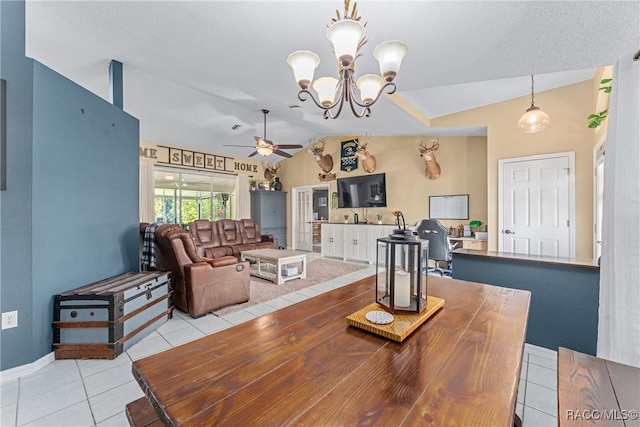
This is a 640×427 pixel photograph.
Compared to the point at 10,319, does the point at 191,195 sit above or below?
above

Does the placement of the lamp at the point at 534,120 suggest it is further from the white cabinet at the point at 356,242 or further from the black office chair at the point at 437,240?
the white cabinet at the point at 356,242

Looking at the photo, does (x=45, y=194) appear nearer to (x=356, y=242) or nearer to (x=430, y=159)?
(x=356, y=242)

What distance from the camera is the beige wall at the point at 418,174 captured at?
16.1 ft

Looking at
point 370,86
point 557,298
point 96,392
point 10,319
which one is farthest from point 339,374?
point 10,319

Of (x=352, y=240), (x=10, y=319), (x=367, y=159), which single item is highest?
(x=367, y=159)

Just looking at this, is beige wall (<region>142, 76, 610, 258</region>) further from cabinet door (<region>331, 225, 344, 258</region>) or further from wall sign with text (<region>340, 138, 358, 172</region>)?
cabinet door (<region>331, 225, 344, 258</region>)

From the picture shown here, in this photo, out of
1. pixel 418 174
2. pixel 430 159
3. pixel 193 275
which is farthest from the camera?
pixel 418 174

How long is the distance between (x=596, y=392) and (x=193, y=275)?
303 cm

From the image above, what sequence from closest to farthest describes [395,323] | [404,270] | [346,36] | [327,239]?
[395,323] < [404,270] < [346,36] < [327,239]

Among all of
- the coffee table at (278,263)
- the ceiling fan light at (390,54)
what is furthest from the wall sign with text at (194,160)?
the ceiling fan light at (390,54)

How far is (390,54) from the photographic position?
171cm

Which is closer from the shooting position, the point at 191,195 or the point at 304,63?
the point at 304,63

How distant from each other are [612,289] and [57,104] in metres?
4.10

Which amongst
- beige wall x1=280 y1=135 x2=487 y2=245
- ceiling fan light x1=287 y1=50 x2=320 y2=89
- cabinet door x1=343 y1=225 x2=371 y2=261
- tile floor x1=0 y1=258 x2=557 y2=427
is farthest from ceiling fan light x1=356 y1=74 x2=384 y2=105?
cabinet door x1=343 y1=225 x2=371 y2=261
